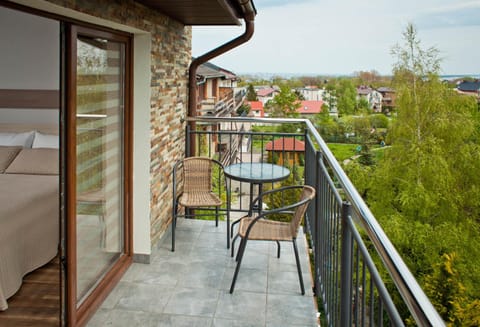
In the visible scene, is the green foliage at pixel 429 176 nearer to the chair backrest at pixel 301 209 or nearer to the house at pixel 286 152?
the house at pixel 286 152

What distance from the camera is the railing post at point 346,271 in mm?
1864

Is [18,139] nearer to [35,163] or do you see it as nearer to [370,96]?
[35,163]

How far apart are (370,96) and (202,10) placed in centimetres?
2538

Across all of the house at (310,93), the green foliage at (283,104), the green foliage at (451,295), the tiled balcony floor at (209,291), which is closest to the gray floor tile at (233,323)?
the tiled balcony floor at (209,291)

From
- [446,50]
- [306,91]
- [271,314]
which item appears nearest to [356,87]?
[306,91]

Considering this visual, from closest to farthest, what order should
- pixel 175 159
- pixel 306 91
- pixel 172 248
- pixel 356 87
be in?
pixel 172 248, pixel 175 159, pixel 356 87, pixel 306 91

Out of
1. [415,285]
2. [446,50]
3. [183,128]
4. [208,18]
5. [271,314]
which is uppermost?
[446,50]

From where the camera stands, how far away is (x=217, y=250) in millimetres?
4098

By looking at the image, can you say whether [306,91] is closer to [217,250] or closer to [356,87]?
[356,87]

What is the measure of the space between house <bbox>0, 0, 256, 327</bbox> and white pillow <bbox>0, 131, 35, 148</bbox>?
0.16m

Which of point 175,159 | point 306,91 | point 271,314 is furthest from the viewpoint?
point 306,91

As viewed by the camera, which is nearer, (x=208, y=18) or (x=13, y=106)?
(x=208, y=18)

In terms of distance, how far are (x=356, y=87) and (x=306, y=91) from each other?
7.76 metres

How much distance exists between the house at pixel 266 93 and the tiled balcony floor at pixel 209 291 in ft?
107
